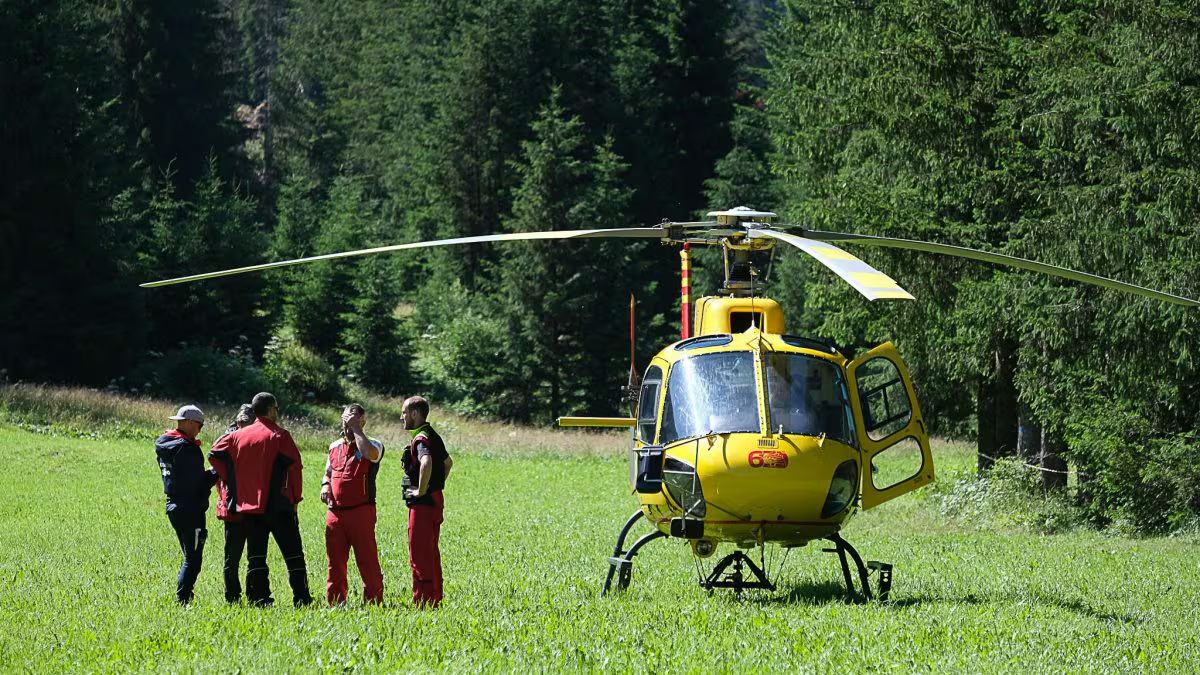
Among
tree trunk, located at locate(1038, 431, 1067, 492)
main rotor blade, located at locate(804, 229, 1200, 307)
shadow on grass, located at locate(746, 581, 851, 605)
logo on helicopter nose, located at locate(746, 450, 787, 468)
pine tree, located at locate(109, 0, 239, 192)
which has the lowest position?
tree trunk, located at locate(1038, 431, 1067, 492)

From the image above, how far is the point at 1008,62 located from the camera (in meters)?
20.1

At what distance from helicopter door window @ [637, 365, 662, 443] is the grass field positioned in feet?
4.50

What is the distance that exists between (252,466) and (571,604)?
8.90ft

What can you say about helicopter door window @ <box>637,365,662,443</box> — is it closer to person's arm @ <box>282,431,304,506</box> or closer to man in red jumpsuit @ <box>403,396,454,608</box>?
man in red jumpsuit @ <box>403,396,454,608</box>

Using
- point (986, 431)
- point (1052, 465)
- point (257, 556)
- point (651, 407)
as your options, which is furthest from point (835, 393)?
point (986, 431)

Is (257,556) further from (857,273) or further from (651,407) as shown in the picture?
(857,273)

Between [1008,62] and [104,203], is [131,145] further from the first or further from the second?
[1008,62]

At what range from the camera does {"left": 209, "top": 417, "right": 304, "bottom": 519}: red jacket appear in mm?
10094

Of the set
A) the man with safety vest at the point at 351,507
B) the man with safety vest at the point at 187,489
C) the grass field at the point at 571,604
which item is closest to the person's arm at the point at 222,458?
the man with safety vest at the point at 187,489

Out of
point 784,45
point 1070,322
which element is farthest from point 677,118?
point 1070,322

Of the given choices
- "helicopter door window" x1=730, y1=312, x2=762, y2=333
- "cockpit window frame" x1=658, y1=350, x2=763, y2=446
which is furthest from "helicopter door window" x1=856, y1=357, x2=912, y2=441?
"helicopter door window" x1=730, y1=312, x2=762, y2=333

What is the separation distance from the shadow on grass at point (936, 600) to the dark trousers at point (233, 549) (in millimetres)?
4167

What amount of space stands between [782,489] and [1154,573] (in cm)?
621

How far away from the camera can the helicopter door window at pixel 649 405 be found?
35.8 ft
